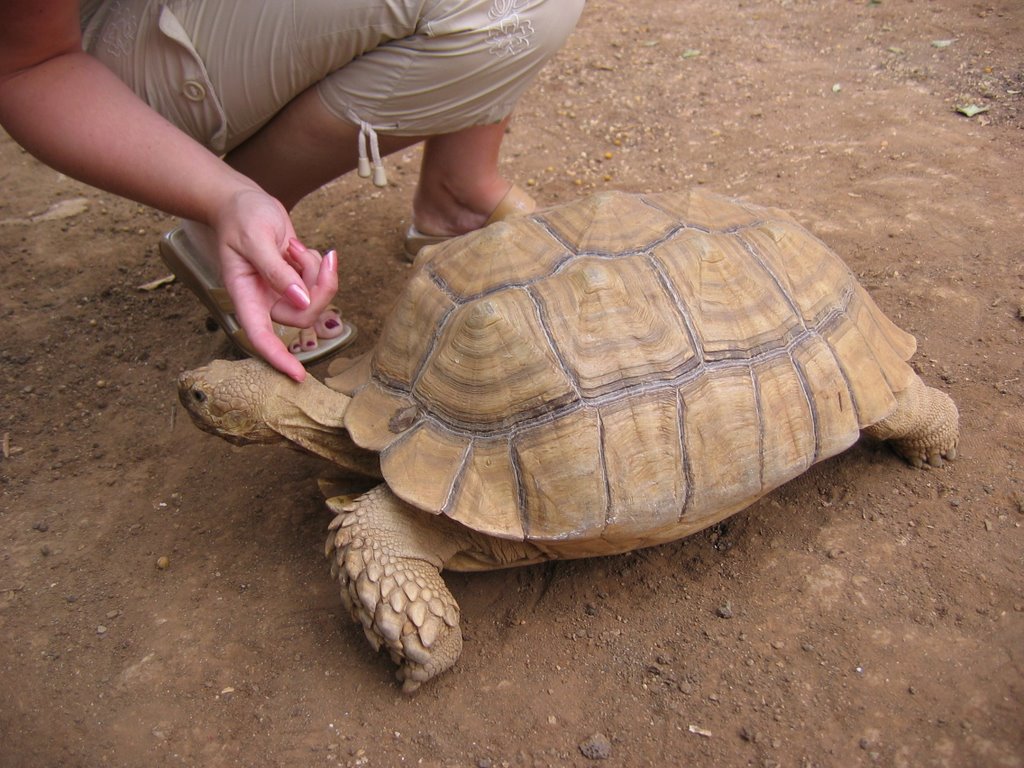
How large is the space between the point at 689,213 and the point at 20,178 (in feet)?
12.3

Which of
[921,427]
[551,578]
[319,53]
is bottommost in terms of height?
[551,578]

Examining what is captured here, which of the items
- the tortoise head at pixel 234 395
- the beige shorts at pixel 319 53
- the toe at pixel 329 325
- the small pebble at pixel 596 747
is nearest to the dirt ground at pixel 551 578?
the small pebble at pixel 596 747

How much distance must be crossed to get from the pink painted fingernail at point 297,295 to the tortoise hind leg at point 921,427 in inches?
62.9

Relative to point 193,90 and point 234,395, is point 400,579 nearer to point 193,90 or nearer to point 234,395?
point 234,395

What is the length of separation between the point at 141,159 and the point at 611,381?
1.37 meters

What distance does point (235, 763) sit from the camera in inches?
75.7

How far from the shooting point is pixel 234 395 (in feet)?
6.91

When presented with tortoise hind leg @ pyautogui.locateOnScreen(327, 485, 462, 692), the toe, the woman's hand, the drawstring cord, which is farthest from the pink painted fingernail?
the toe

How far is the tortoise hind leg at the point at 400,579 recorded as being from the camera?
1956 mm

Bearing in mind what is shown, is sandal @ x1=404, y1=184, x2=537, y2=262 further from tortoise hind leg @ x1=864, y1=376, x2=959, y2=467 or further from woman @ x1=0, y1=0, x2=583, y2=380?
tortoise hind leg @ x1=864, y1=376, x2=959, y2=467

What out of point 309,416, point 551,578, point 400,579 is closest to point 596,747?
point 551,578

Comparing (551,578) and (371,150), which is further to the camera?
(371,150)

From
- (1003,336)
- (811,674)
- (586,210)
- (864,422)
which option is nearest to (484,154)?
(586,210)

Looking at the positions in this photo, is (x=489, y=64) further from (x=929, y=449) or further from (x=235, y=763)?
(x=235, y=763)
